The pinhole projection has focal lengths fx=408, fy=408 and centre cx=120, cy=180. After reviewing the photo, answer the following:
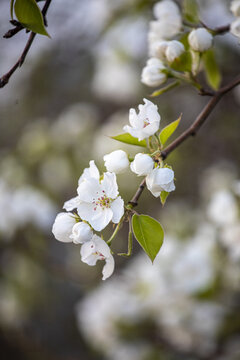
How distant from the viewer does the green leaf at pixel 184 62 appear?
0.94 m

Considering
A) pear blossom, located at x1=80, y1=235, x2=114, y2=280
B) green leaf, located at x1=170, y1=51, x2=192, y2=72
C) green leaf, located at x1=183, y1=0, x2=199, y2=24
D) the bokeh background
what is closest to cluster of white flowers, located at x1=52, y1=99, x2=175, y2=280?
pear blossom, located at x1=80, y1=235, x2=114, y2=280

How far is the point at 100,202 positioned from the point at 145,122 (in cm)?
18

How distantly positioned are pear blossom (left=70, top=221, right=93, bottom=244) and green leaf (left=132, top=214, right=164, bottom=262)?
9 cm

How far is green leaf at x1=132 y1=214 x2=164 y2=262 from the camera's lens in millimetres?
743

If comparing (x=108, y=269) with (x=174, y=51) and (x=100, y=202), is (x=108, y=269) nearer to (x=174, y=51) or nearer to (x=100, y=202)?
(x=100, y=202)

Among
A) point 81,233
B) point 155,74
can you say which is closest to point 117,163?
point 81,233

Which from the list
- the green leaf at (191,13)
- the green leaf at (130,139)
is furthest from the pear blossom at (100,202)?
the green leaf at (191,13)

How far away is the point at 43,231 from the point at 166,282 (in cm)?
93

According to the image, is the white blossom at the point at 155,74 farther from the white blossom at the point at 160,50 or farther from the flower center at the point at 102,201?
the flower center at the point at 102,201

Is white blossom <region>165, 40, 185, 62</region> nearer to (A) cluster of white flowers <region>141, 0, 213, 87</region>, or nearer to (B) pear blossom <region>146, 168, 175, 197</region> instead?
(A) cluster of white flowers <region>141, 0, 213, 87</region>

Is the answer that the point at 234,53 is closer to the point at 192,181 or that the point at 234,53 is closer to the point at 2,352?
the point at 192,181

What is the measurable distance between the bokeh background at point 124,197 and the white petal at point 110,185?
2.66 feet

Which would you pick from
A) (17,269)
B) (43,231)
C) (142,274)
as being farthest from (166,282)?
(17,269)

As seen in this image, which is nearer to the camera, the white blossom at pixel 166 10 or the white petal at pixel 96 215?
the white petal at pixel 96 215
